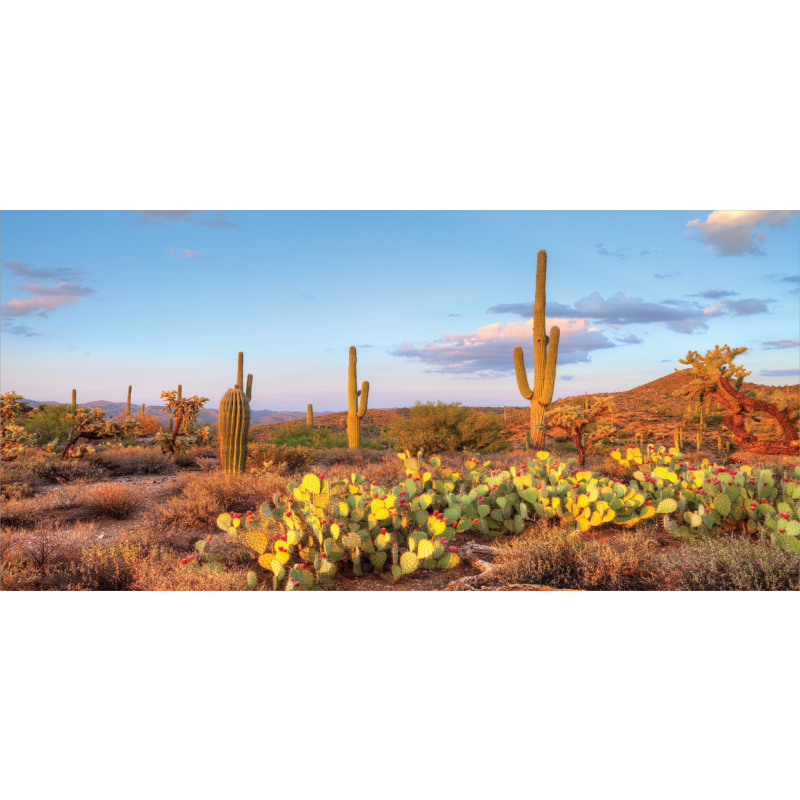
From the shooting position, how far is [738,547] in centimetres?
359

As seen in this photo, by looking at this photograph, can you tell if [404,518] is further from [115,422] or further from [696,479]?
[115,422]

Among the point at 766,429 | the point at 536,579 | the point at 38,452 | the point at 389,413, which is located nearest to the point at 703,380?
the point at 766,429

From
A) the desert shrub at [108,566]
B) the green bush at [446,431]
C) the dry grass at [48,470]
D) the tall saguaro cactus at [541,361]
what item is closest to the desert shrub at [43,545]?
the desert shrub at [108,566]

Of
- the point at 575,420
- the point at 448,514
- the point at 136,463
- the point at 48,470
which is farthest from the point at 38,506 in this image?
the point at 575,420

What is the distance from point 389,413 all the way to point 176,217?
73.7 feet

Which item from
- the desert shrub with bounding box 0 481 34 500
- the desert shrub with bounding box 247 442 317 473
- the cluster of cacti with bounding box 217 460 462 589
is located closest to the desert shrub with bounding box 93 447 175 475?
the desert shrub with bounding box 247 442 317 473

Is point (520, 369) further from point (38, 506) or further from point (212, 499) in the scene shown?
point (38, 506)

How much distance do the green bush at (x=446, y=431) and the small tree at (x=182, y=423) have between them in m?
3.98

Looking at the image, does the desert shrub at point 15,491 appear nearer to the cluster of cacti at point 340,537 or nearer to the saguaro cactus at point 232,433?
the saguaro cactus at point 232,433

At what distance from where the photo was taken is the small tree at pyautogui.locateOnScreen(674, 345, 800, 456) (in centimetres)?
474

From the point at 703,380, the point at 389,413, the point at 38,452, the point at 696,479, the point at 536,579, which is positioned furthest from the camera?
the point at 389,413

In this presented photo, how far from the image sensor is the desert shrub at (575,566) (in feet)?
10.9

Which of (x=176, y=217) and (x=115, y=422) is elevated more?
(x=176, y=217)

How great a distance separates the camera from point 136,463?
8.52 meters
